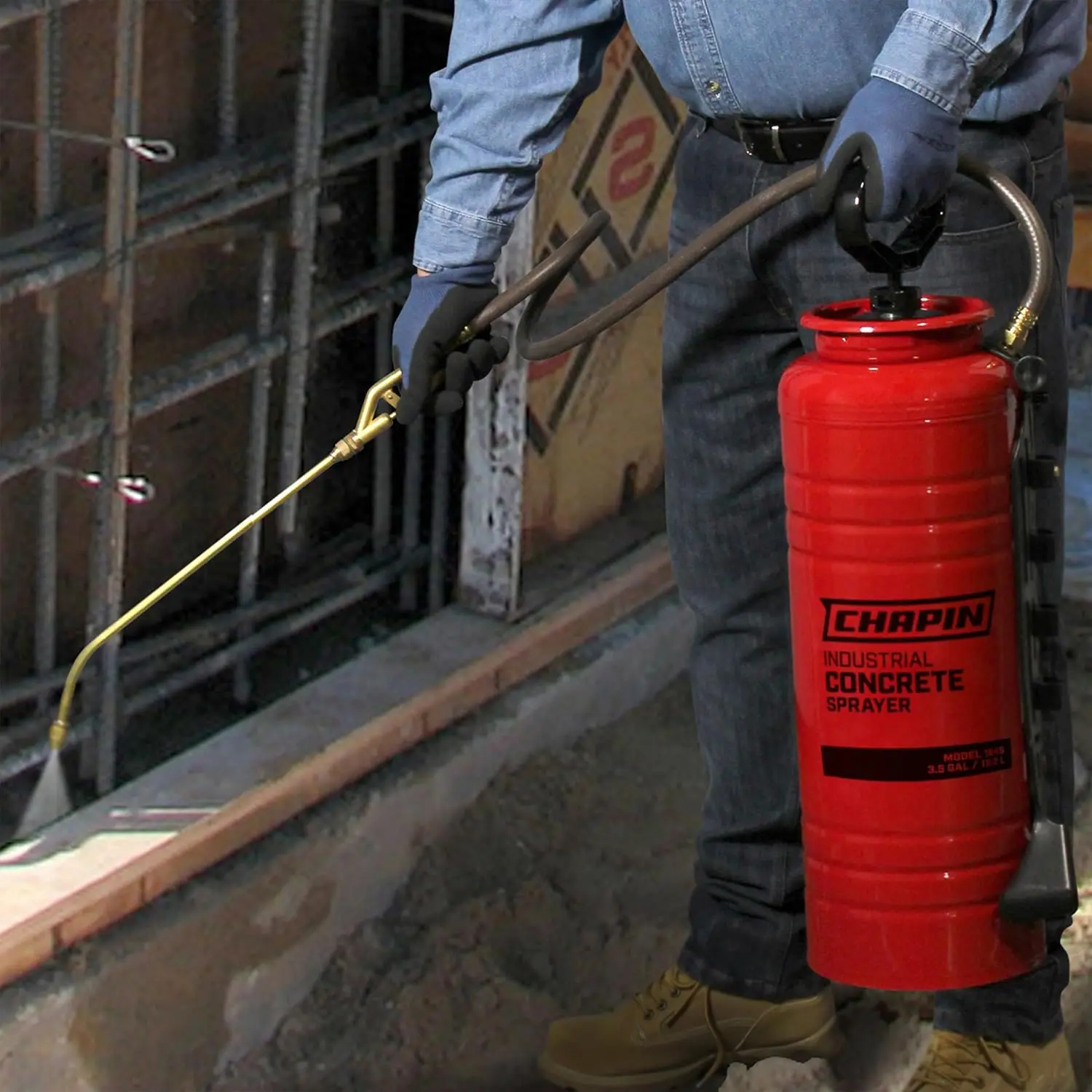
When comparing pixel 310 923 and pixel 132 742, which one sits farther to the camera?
pixel 132 742

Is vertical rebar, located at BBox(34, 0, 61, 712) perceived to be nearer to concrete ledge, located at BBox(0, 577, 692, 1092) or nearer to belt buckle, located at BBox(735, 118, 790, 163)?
concrete ledge, located at BBox(0, 577, 692, 1092)

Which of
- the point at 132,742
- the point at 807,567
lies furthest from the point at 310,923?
the point at 807,567

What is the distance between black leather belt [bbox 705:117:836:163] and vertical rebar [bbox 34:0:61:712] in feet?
2.56

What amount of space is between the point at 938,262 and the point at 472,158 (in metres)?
0.50

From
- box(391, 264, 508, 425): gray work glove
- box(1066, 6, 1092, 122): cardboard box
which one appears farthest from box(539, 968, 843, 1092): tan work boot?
box(1066, 6, 1092, 122): cardboard box

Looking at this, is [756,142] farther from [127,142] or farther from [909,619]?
[127,142]

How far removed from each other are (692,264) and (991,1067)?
93 cm

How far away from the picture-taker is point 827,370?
1.76 meters

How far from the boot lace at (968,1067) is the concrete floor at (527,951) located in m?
0.16

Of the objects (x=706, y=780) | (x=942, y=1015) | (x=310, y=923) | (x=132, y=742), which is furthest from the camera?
(x=706, y=780)

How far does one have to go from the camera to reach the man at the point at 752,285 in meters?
1.80

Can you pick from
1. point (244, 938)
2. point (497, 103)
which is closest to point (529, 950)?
point (244, 938)

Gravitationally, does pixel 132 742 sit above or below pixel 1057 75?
below

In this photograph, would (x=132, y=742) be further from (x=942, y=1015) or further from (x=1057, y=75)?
(x=1057, y=75)
